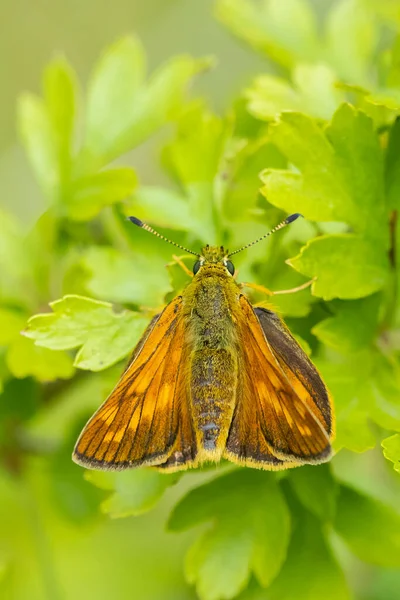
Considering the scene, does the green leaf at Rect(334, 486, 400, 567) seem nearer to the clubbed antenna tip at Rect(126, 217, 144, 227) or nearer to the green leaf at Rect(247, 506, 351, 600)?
the green leaf at Rect(247, 506, 351, 600)

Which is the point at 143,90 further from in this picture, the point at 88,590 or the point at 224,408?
the point at 88,590

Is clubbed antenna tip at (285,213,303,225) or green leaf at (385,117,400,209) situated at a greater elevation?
green leaf at (385,117,400,209)

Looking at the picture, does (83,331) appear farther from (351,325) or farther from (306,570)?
(306,570)

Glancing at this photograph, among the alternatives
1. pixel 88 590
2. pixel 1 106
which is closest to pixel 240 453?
pixel 88 590

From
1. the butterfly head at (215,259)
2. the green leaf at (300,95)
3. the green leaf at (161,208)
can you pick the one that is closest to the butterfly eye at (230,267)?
the butterfly head at (215,259)

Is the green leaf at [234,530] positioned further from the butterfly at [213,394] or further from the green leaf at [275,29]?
the green leaf at [275,29]

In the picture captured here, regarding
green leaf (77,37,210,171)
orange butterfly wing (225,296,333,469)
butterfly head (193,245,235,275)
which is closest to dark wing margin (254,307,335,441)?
orange butterfly wing (225,296,333,469)
